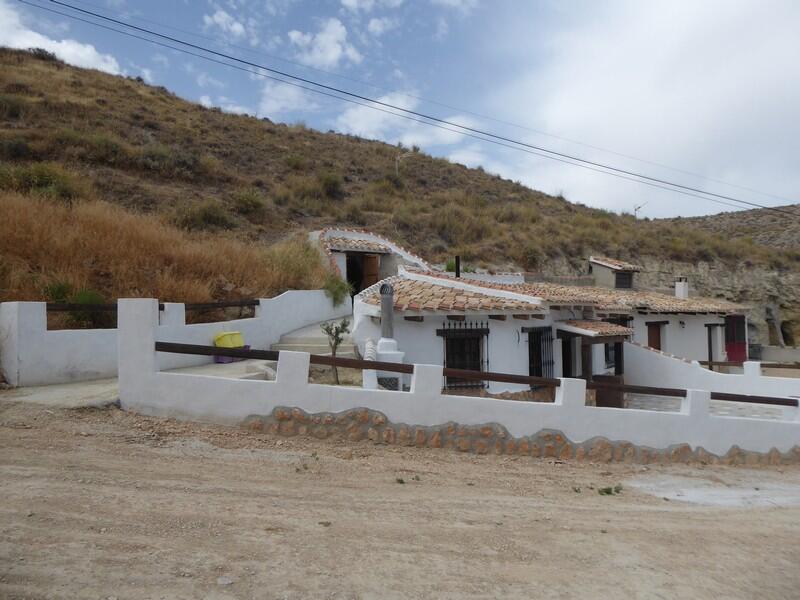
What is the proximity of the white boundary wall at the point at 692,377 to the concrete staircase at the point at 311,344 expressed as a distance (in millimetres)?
9275

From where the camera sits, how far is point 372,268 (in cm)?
1966

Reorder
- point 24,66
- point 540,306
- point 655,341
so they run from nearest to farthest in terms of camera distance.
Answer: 1. point 540,306
2. point 655,341
3. point 24,66

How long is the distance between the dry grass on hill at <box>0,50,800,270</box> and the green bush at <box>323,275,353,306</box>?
5030 millimetres

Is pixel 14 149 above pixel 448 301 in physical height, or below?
above

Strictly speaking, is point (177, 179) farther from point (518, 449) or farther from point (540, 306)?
point (518, 449)

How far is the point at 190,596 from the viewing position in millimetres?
2971

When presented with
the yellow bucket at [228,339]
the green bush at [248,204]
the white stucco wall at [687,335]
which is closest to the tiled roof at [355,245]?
the green bush at [248,204]

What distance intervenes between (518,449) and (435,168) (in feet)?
110

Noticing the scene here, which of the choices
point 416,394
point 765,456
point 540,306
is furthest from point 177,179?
point 765,456

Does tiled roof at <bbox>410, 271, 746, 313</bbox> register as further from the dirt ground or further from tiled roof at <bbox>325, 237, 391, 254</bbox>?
the dirt ground

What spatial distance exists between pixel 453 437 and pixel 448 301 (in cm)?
441

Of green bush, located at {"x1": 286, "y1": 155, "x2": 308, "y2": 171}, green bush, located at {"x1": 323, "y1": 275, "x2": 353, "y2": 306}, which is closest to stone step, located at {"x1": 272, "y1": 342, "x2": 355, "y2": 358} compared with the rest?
green bush, located at {"x1": 323, "y1": 275, "x2": 353, "y2": 306}

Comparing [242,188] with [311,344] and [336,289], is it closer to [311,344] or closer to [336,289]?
[336,289]

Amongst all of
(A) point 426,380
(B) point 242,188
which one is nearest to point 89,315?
(A) point 426,380
